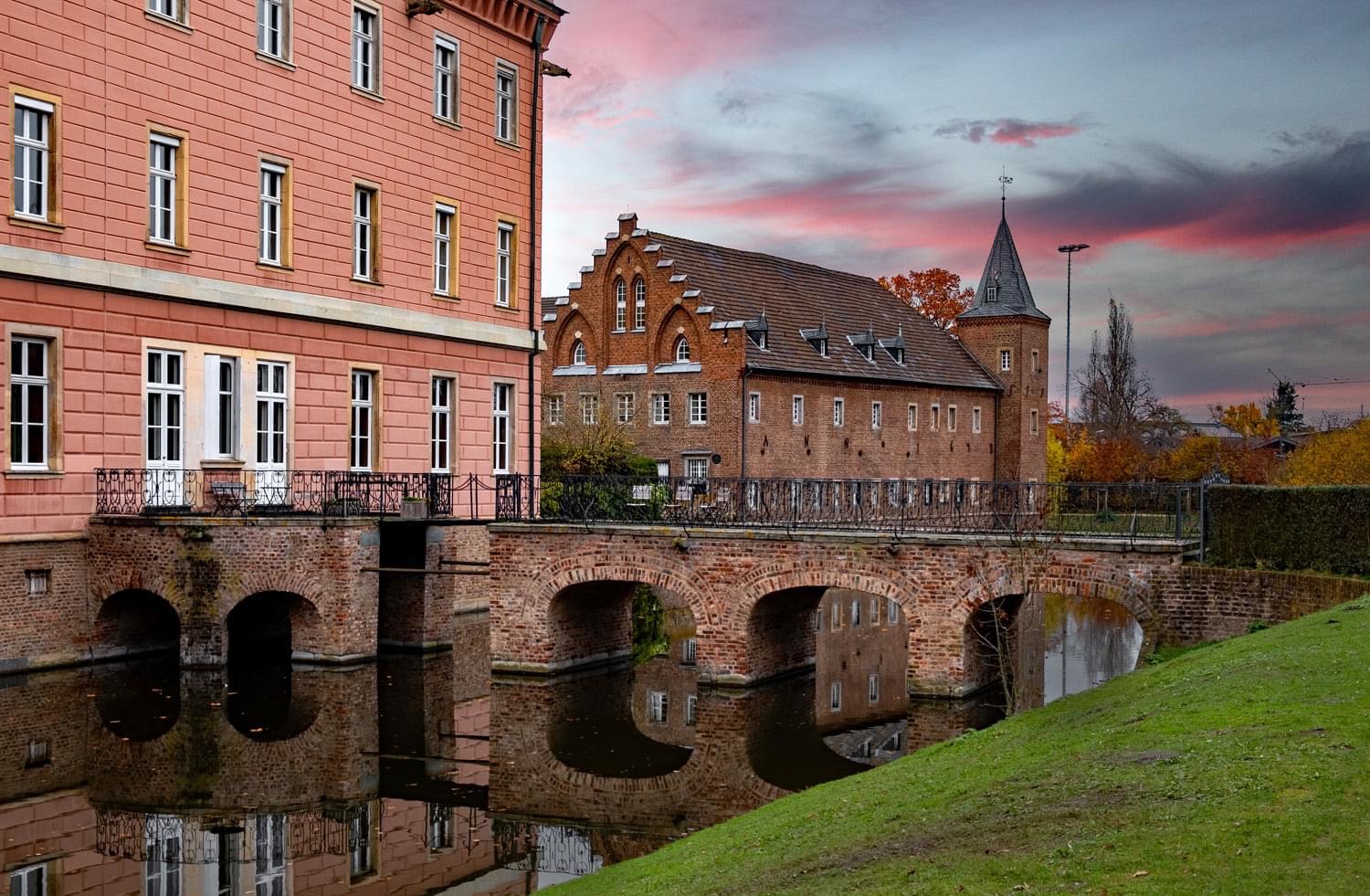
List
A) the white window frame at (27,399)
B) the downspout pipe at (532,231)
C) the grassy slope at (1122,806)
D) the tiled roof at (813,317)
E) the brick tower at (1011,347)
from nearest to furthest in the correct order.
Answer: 1. the grassy slope at (1122,806)
2. the white window frame at (27,399)
3. the downspout pipe at (532,231)
4. the tiled roof at (813,317)
5. the brick tower at (1011,347)

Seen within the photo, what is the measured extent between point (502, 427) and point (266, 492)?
303 inches

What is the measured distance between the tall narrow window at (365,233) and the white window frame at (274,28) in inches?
125

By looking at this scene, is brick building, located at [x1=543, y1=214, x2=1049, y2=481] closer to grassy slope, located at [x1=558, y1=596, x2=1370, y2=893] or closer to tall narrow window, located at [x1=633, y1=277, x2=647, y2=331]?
tall narrow window, located at [x1=633, y1=277, x2=647, y2=331]

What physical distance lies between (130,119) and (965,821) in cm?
1921

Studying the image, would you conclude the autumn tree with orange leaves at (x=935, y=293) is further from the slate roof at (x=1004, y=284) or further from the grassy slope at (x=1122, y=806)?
the grassy slope at (x=1122, y=806)

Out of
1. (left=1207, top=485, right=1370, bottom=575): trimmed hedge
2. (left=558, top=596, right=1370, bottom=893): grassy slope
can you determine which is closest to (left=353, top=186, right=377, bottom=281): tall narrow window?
(left=1207, top=485, right=1370, bottom=575): trimmed hedge

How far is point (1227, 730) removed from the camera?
34.8ft

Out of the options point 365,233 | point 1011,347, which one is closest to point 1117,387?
point 1011,347

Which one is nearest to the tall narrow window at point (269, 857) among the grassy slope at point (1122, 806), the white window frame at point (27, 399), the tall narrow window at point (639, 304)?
the grassy slope at point (1122, 806)

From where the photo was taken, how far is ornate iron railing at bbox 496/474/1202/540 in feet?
68.9

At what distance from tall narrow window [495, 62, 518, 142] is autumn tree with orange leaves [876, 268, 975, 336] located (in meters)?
41.1

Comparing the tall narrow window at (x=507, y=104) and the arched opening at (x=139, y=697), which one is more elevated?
the tall narrow window at (x=507, y=104)

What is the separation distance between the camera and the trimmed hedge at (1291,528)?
18.9 meters

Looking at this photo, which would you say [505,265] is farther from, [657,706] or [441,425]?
[657,706]
